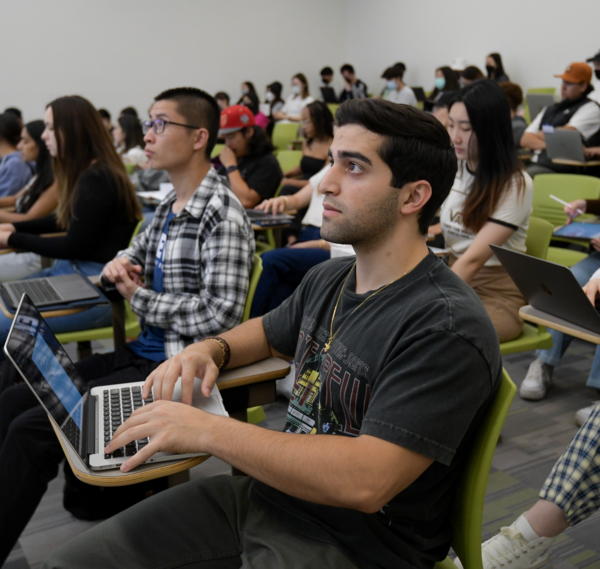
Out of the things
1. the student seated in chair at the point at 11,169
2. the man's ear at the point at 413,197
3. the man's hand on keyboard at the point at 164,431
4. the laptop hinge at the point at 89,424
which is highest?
the man's ear at the point at 413,197

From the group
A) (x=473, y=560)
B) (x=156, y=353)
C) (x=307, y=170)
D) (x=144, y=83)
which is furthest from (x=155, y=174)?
(x=144, y=83)

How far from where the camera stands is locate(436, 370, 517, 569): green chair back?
0.92 metres

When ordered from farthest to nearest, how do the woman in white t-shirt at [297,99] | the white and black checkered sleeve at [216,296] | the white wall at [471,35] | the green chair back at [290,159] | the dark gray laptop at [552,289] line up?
the woman in white t-shirt at [297,99], the white wall at [471,35], the green chair back at [290,159], the white and black checkered sleeve at [216,296], the dark gray laptop at [552,289]

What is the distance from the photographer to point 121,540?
3.31ft

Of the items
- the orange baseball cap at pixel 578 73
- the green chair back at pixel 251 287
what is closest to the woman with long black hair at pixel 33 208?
the green chair back at pixel 251 287

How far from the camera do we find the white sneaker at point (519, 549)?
1.41 m

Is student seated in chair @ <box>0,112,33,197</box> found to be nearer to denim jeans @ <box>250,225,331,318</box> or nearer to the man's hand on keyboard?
denim jeans @ <box>250,225,331,318</box>

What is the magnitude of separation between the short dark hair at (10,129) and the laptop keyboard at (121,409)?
356 cm

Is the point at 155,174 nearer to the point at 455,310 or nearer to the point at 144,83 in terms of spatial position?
the point at 455,310

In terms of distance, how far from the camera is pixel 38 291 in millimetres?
1857

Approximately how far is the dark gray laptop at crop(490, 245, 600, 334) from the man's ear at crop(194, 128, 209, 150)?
0.92 m

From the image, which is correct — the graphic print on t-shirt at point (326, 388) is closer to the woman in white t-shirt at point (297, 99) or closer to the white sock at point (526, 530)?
the white sock at point (526, 530)

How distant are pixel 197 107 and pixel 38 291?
75cm

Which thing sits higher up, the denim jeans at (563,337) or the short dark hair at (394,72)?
the short dark hair at (394,72)
